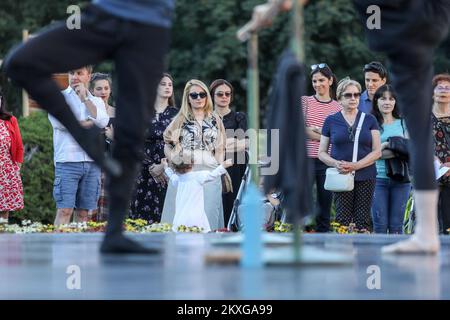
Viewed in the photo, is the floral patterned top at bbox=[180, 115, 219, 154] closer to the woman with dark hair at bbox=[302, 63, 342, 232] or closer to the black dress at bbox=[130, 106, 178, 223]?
the black dress at bbox=[130, 106, 178, 223]

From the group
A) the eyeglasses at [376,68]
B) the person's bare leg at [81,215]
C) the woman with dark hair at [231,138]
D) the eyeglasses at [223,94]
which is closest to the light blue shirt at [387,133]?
the eyeglasses at [376,68]

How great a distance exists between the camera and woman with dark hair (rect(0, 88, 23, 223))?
14.0 metres

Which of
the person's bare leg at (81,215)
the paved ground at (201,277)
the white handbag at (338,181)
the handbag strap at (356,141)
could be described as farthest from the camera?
the person's bare leg at (81,215)

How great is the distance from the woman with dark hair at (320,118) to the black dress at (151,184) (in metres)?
1.59

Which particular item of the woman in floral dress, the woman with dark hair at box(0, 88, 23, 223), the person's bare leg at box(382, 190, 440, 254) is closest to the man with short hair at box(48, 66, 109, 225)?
the woman in floral dress

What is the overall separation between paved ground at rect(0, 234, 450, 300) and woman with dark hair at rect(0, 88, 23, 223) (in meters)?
7.01

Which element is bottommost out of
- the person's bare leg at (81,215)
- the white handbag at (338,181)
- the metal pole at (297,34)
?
the person's bare leg at (81,215)

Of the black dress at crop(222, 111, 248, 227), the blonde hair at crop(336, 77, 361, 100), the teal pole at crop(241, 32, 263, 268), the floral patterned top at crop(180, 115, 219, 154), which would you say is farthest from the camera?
the black dress at crop(222, 111, 248, 227)

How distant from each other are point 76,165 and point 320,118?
2.80m

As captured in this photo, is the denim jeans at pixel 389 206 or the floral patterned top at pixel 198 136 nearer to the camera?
the denim jeans at pixel 389 206

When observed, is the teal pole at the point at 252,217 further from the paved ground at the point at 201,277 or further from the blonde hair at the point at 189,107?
the blonde hair at the point at 189,107

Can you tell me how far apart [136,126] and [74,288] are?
1388 millimetres

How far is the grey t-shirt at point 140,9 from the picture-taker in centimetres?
602
